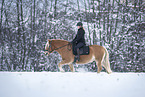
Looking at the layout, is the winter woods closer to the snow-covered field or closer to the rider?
the rider

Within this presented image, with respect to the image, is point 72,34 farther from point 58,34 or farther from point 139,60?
point 139,60

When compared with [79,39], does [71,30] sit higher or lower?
higher

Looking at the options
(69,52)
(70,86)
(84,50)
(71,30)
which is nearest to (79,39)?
(84,50)

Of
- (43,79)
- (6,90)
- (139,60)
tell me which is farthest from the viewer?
(139,60)

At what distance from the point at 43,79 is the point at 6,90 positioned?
4.71ft

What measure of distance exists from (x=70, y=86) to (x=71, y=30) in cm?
871

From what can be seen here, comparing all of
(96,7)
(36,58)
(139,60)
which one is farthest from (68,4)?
(139,60)

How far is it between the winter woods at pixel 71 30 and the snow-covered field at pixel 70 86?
22.9ft

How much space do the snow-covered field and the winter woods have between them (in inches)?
274

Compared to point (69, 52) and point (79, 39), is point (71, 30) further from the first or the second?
point (79, 39)

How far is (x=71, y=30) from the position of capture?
15219 mm

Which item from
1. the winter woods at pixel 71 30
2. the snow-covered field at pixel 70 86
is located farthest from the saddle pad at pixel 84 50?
the winter woods at pixel 71 30

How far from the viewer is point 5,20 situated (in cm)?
1581

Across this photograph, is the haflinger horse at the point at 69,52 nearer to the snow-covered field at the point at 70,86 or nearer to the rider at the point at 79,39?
the rider at the point at 79,39
